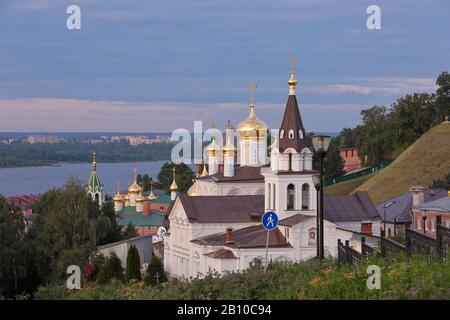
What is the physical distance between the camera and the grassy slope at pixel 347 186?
68.6 m

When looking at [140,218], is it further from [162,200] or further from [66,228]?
[66,228]

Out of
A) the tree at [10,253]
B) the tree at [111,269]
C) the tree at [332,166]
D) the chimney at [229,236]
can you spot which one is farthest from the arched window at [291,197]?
the tree at [332,166]

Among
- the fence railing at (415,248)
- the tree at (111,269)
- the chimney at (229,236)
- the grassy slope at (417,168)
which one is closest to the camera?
the fence railing at (415,248)

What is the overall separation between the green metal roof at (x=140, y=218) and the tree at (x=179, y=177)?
18962mm

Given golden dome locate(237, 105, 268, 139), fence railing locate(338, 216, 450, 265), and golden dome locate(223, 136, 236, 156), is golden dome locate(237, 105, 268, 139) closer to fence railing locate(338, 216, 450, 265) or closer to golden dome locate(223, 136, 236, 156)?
golden dome locate(223, 136, 236, 156)

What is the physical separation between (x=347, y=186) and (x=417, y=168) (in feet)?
19.9

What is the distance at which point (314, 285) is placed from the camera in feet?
36.3

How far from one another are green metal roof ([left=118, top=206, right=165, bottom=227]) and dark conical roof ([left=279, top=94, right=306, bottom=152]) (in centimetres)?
2936

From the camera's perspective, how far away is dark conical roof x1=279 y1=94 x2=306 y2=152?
39750 millimetres

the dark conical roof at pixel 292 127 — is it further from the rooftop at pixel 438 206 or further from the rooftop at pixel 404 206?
the rooftop at pixel 404 206
